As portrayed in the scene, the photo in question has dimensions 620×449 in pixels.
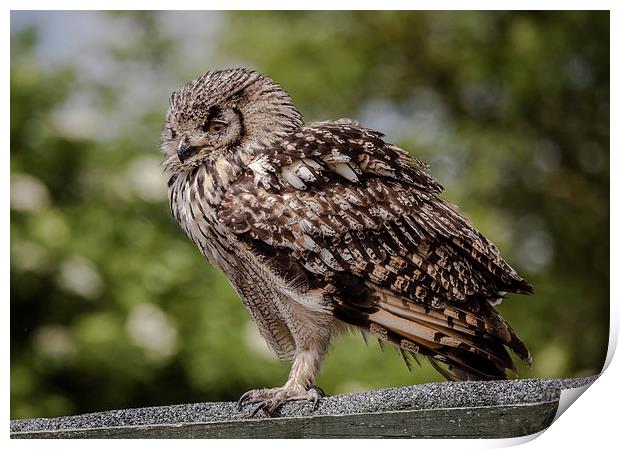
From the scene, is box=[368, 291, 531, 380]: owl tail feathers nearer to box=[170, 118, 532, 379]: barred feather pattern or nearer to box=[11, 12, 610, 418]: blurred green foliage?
box=[170, 118, 532, 379]: barred feather pattern

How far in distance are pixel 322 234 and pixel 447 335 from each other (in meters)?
0.46

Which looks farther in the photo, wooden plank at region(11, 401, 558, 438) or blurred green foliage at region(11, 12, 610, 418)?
blurred green foliage at region(11, 12, 610, 418)

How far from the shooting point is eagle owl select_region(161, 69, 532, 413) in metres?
2.71

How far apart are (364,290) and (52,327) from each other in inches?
56.8

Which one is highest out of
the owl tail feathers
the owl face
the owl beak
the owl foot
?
the owl face

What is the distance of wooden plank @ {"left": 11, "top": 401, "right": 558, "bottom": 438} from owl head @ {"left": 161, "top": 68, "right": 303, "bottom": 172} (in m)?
0.79

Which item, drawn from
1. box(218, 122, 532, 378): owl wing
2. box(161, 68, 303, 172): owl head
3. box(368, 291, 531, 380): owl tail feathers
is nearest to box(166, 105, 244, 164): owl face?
box(161, 68, 303, 172): owl head

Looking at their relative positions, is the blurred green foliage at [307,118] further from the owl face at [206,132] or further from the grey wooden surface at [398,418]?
the owl face at [206,132]

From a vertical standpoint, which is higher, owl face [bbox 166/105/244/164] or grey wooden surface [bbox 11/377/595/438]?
owl face [bbox 166/105/244/164]

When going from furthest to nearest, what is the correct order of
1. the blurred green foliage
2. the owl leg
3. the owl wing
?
the blurred green foliage < the owl leg < the owl wing

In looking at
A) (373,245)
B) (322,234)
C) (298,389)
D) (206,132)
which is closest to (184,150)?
(206,132)

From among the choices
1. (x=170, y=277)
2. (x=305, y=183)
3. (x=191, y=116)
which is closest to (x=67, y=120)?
(x=170, y=277)

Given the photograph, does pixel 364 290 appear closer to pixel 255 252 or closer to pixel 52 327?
pixel 255 252

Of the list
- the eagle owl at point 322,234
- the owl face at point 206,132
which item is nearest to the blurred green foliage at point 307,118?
the eagle owl at point 322,234
